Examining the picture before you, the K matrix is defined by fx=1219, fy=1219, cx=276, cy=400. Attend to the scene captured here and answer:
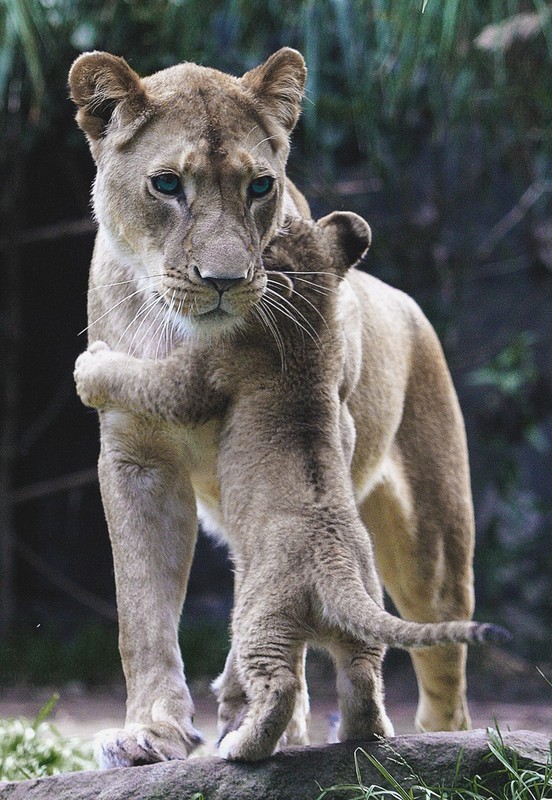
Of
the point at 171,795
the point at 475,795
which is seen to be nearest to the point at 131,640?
the point at 171,795

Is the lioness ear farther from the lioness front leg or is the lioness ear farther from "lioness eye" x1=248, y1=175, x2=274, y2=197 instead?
the lioness front leg

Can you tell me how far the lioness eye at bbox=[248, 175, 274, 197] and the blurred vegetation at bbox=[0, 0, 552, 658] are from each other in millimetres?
3013

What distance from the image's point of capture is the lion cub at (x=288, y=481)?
2477 millimetres

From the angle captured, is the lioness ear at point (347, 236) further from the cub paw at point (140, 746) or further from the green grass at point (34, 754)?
the green grass at point (34, 754)

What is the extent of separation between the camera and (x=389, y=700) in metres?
7.41

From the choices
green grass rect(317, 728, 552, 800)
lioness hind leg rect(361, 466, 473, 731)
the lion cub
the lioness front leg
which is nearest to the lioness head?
the lion cub

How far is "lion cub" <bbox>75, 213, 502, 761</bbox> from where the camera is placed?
2.48 metres

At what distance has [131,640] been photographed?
308cm

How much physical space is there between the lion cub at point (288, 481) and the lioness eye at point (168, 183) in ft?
0.93

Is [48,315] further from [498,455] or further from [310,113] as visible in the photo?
[498,455]

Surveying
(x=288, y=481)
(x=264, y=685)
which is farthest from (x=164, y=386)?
(x=264, y=685)

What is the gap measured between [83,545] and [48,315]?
169 centimetres

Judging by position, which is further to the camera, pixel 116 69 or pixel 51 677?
pixel 51 677

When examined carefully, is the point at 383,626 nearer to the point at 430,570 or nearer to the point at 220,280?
the point at 220,280
